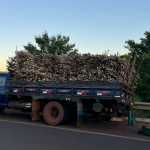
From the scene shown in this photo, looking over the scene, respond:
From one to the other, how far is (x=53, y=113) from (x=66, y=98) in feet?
3.33

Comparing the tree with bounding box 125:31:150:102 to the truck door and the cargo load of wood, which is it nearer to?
the cargo load of wood

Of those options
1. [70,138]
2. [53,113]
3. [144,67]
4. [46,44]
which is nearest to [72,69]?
[53,113]

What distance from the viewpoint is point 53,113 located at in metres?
9.84

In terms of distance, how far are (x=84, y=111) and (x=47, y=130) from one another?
5.76 ft

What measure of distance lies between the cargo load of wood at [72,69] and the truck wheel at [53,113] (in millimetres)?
1035

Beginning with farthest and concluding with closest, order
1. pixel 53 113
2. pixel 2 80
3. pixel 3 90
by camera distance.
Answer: pixel 2 80 → pixel 3 90 → pixel 53 113

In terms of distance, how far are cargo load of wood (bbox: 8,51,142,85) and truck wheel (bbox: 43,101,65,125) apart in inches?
40.7

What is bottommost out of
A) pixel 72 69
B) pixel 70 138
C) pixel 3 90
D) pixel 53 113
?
pixel 70 138

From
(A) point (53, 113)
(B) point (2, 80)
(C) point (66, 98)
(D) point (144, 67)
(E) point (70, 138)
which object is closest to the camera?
(E) point (70, 138)

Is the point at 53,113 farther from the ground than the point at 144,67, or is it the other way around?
the point at 144,67

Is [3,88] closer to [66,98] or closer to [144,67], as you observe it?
[66,98]

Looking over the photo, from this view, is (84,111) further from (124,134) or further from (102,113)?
(124,134)

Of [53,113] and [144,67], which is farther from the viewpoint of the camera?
[144,67]

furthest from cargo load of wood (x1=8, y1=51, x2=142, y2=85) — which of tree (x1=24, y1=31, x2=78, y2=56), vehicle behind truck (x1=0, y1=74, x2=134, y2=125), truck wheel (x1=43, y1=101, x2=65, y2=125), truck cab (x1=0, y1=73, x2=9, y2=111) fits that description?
tree (x1=24, y1=31, x2=78, y2=56)
